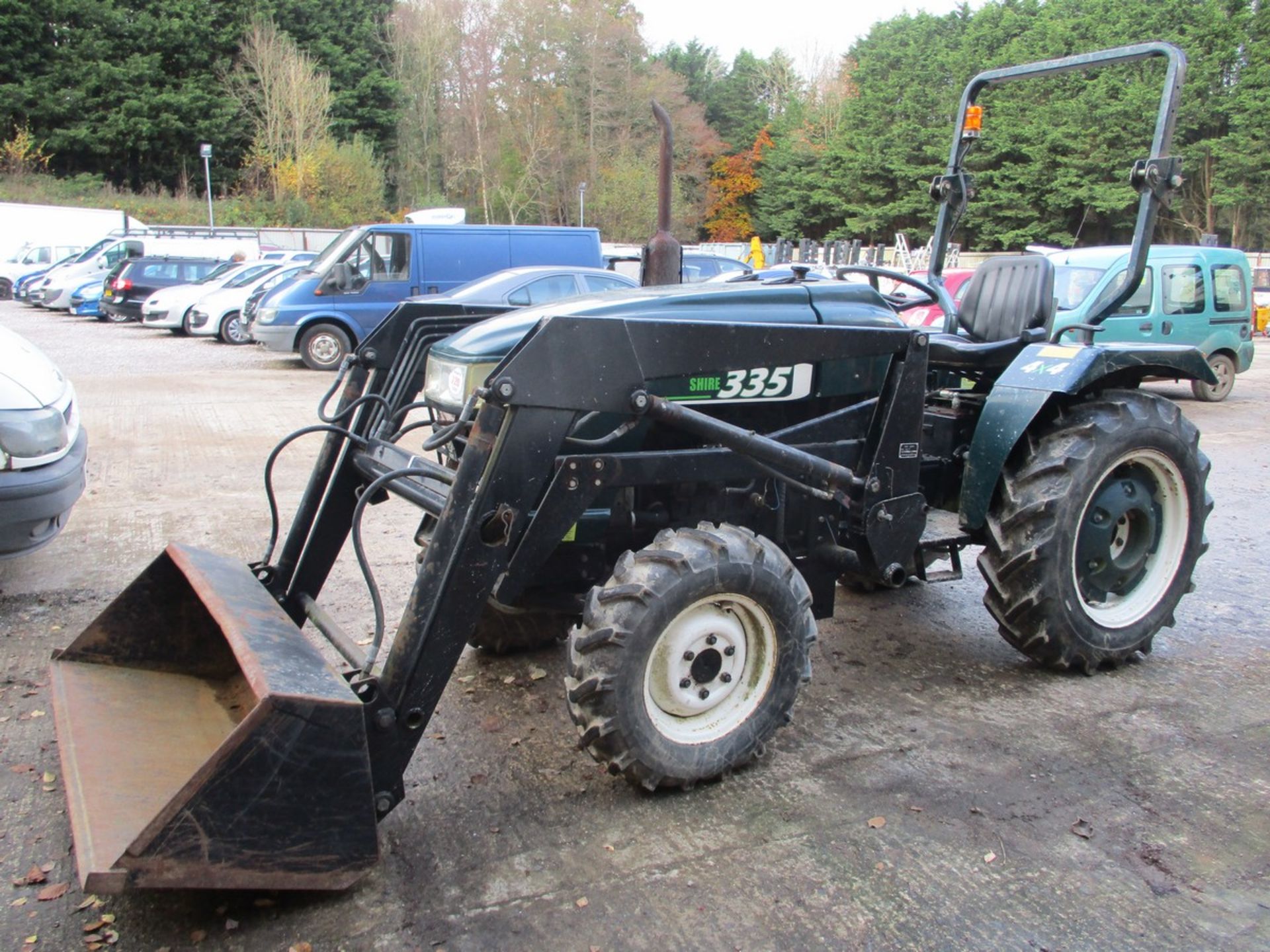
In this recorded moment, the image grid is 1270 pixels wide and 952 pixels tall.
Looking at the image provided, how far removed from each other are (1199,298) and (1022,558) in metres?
10.1

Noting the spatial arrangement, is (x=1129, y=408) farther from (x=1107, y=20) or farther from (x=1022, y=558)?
(x=1107, y=20)

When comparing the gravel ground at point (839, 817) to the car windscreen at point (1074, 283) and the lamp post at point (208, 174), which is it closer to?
the car windscreen at point (1074, 283)

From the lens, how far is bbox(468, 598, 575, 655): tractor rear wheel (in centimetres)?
419

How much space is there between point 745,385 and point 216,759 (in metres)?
1.99

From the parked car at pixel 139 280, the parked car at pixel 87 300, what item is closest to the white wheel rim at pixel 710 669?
the parked car at pixel 139 280

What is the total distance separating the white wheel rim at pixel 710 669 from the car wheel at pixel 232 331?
17.8 metres

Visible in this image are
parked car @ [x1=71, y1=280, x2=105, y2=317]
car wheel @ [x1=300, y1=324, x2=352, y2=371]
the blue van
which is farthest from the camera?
parked car @ [x1=71, y1=280, x2=105, y2=317]

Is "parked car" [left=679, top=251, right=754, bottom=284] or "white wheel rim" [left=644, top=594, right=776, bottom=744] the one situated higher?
"parked car" [left=679, top=251, right=754, bottom=284]

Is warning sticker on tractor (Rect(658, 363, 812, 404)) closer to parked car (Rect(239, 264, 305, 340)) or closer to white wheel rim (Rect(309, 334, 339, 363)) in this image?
white wheel rim (Rect(309, 334, 339, 363))

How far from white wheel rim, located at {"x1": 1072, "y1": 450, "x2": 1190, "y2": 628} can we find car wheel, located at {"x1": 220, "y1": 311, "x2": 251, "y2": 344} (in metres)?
Result: 17.7

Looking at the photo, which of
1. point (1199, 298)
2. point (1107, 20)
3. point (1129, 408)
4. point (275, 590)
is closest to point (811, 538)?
point (1129, 408)

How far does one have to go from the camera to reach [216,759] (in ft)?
7.58

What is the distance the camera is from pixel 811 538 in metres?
3.69

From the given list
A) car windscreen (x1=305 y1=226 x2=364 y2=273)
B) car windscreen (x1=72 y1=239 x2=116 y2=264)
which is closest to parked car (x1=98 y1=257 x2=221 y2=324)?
car windscreen (x1=72 y1=239 x2=116 y2=264)
